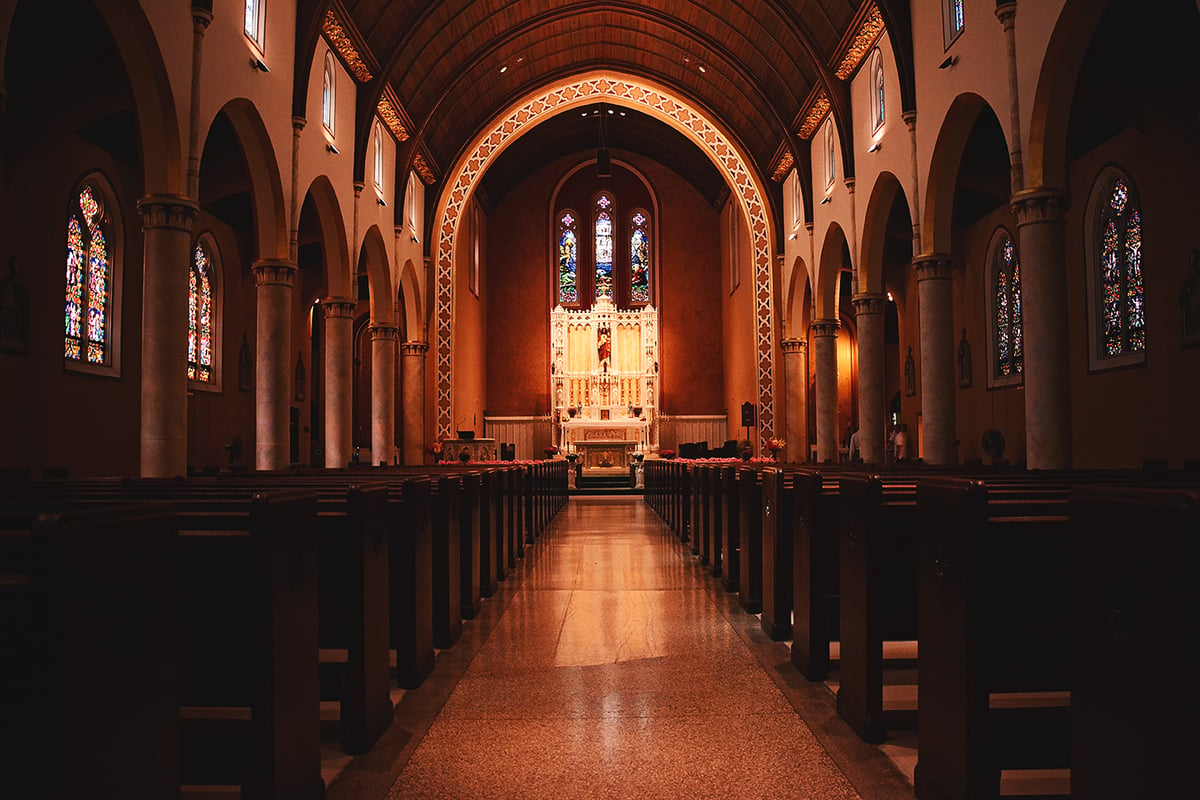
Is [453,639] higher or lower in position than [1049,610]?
lower

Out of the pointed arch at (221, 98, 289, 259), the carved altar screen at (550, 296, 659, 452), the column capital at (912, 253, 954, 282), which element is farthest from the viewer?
the carved altar screen at (550, 296, 659, 452)

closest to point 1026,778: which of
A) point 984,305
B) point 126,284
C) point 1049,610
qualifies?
point 1049,610

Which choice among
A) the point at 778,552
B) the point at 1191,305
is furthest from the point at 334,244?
the point at 1191,305

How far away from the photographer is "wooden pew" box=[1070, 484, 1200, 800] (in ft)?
5.02

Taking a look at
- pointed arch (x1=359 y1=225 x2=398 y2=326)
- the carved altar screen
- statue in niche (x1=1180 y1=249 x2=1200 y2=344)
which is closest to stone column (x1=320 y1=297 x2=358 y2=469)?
pointed arch (x1=359 y1=225 x2=398 y2=326)

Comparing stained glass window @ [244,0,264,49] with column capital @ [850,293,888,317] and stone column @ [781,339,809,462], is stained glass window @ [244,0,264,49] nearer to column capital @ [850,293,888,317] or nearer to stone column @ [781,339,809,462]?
column capital @ [850,293,888,317]

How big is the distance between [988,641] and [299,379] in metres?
19.6

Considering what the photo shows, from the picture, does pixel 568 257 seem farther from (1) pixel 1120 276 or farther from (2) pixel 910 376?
(1) pixel 1120 276

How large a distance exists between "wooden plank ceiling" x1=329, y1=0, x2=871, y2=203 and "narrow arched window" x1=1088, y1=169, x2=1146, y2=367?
483cm

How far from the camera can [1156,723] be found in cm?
160

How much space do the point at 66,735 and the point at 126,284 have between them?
13.9 meters

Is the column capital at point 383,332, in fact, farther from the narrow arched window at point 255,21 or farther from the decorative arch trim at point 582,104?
the narrow arched window at point 255,21

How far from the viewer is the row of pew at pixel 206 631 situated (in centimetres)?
153

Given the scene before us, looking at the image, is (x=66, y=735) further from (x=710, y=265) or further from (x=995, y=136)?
(x=710, y=265)
